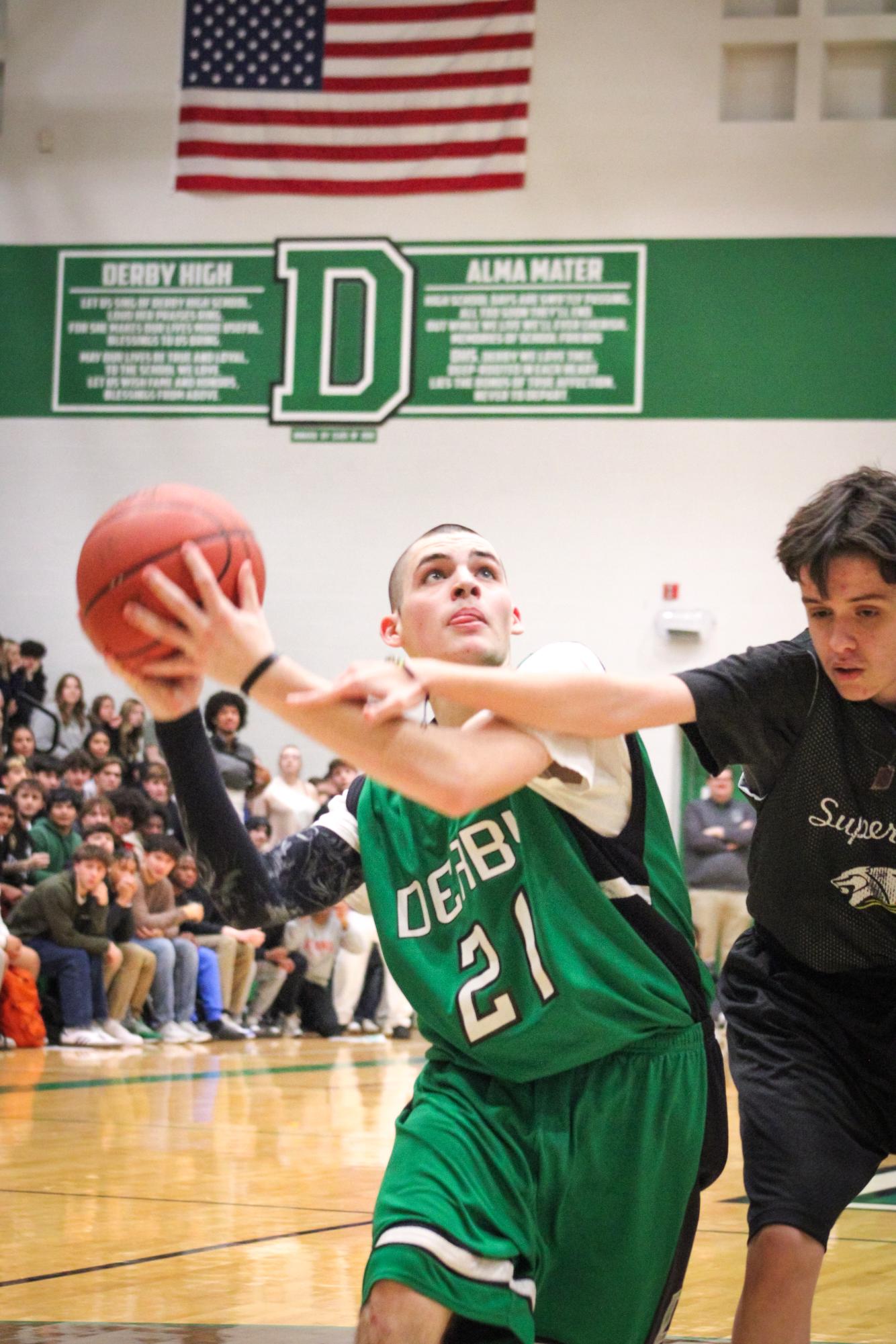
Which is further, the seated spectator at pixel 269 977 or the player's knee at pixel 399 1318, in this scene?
the seated spectator at pixel 269 977

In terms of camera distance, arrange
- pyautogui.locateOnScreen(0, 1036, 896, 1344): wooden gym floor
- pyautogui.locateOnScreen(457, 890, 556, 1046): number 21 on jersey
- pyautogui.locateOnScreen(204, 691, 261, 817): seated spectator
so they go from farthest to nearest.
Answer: pyautogui.locateOnScreen(204, 691, 261, 817): seated spectator → pyautogui.locateOnScreen(0, 1036, 896, 1344): wooden gym floor → pyautogui.locateOnScreen(457, 890, 556, 1046): number 21 on jersey

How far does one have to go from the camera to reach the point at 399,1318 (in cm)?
246

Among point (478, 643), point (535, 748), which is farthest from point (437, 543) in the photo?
point (535, 748)

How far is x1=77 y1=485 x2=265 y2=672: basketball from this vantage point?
2.62 m

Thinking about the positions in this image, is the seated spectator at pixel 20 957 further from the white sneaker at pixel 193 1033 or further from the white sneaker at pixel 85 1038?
the white sneaker at pixel 193 1033

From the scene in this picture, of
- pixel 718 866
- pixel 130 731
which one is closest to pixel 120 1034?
pixel 130 731

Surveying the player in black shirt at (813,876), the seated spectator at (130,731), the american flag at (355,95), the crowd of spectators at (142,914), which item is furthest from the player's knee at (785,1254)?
the american flag at (355,95)

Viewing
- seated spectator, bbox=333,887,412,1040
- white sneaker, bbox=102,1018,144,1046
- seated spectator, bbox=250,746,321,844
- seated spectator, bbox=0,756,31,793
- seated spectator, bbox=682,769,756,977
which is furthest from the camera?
seated spectator, bbox=682,769,756,977

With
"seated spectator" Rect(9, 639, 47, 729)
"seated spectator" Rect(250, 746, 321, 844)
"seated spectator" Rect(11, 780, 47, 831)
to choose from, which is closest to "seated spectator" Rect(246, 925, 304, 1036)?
"seated spectator" Rect(250, 746, 321, 844)

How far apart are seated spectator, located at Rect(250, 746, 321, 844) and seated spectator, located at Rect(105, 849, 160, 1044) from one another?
1957 millimetres

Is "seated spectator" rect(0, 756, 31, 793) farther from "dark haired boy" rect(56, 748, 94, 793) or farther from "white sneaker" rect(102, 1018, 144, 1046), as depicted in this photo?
"white sneaker" rect(102, 1018, 144, 1046)

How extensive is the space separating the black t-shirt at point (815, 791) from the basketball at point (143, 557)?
876 millimetres

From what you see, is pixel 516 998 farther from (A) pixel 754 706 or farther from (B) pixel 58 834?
(B) pixel 58 834

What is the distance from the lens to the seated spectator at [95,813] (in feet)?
38.5
